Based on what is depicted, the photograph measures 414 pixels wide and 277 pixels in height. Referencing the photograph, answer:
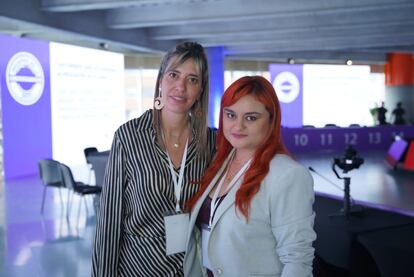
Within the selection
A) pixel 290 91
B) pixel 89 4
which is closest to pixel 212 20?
pixel 89 4

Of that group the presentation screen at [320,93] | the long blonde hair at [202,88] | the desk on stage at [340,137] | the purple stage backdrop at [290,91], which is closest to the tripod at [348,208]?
the long blonde hair at [202,88]

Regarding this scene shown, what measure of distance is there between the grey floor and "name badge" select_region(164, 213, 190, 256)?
1.83 metres

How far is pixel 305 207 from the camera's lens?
1260 millimetres

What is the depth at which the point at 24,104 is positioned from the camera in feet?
30.6

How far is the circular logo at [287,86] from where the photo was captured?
14.7 metres

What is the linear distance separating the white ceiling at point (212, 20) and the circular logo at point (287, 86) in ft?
8.44

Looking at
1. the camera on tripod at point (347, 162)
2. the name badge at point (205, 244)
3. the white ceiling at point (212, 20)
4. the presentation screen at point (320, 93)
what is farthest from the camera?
the presentation screen at point (320, 93)

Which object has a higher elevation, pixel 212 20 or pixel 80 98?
pixel 212 20

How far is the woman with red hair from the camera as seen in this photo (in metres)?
1.26

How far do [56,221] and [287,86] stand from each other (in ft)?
34.7

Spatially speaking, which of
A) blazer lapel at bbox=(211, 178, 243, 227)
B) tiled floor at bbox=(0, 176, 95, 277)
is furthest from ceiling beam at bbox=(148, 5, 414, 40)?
blazer lapel at bbox=(211, 178, 243, 227)

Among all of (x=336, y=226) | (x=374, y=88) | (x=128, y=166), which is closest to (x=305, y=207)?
(x=128, y=166)

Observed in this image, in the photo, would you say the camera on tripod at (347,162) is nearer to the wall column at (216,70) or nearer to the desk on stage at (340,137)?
the wall column at (216,70)

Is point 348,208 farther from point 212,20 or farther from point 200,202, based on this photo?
point 212,20
